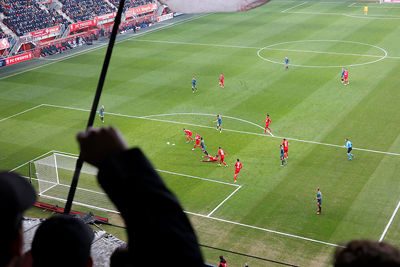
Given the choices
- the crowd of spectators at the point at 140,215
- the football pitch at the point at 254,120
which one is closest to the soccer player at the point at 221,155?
the football pitch at the point at 254,120

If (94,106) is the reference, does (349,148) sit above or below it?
below

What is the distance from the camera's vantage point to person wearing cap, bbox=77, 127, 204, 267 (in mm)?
2086

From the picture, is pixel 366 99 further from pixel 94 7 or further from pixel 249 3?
pixel 94 7

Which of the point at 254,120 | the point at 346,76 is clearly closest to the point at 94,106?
the point at 254,120

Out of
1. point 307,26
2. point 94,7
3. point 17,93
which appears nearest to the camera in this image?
point 17,93

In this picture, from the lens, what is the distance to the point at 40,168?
1013 inches

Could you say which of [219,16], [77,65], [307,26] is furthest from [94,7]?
[307,26]

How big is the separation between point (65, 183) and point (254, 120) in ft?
39.1

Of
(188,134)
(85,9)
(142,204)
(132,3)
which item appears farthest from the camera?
(132,3)

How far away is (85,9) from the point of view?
211 ft

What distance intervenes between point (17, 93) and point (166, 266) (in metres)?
40.0

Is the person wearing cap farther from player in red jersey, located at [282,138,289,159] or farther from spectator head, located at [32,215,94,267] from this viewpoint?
player in red jersey, located at [282,138,289,159]

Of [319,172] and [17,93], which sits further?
[17,93]

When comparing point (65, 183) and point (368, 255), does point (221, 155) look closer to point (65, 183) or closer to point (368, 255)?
point (65, 183)
